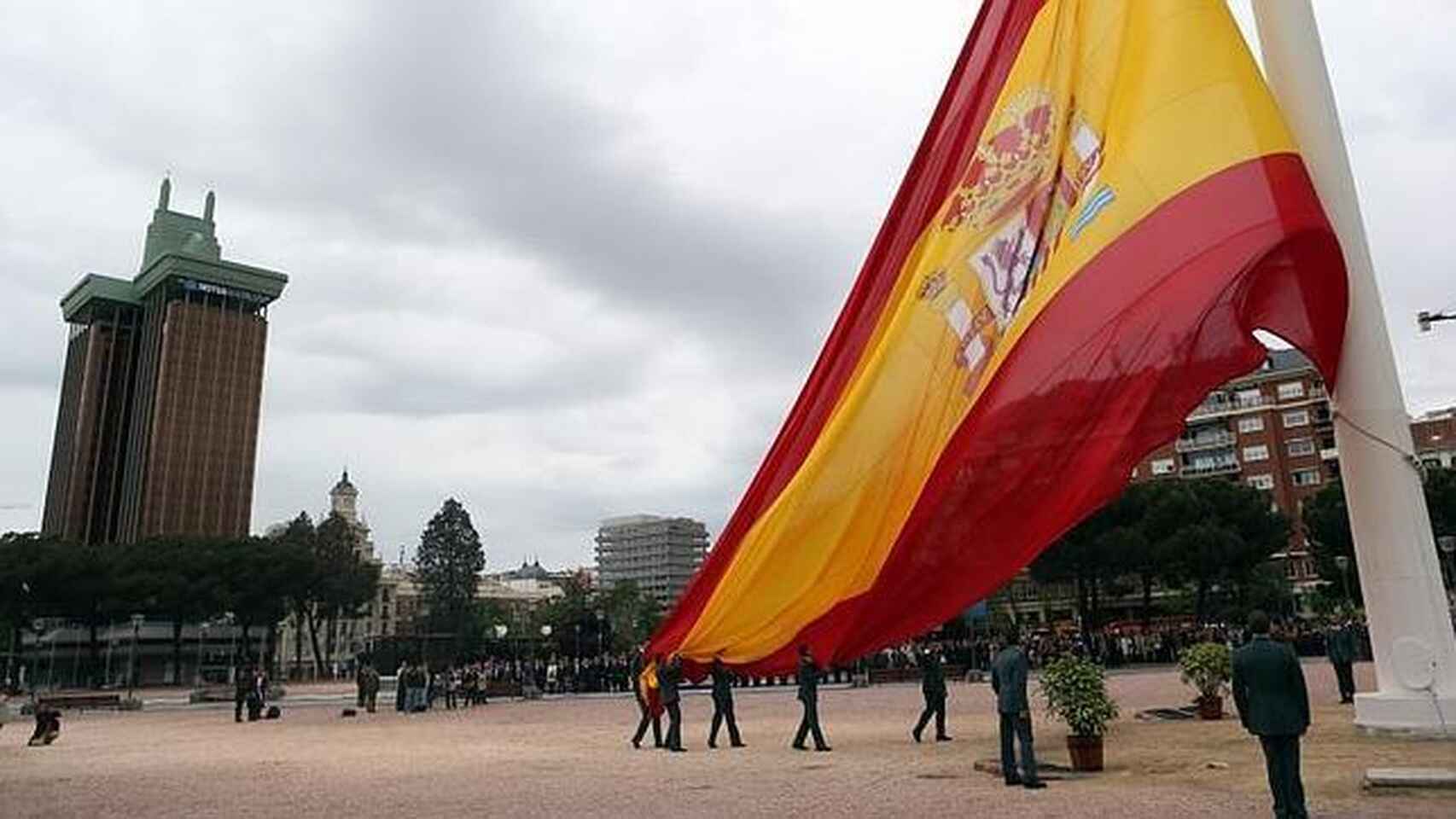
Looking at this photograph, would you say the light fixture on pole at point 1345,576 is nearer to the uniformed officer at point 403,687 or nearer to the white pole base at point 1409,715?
the uniformed officer at point 403,687

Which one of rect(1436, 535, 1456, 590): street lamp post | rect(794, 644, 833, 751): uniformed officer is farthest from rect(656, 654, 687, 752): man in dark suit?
rect(1436, 535, 1456, 590): street lamp post

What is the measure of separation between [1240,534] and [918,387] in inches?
2028

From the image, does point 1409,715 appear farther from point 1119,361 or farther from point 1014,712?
point 1119,361

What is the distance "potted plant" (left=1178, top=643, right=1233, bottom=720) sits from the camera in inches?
711

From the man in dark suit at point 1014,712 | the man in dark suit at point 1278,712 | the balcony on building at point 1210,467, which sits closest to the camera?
the man in dark suit at point 1278,712

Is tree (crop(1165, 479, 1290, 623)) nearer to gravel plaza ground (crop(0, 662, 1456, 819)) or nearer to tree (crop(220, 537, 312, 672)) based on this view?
gravel plaza ground (crop(0, 662, 1456, 819))

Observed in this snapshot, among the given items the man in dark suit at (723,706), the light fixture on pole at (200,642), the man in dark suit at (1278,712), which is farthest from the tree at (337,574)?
the man in dark suit at (1278,712)

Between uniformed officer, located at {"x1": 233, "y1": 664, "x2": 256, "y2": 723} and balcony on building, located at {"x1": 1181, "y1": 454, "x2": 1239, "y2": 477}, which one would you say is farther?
balcony on building, located at {"x1": 1181, "y1": 454, "x2": 1239, "y2": 477}

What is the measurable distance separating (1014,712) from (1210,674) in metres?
7.95

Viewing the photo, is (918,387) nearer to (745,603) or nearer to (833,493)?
(833,493)

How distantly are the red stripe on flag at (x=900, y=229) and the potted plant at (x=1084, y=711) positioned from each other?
4.17m

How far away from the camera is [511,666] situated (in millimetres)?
52250

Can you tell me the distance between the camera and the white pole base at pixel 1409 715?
1251 centimetres

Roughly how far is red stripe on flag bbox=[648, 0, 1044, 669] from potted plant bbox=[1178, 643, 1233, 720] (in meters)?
8.63
